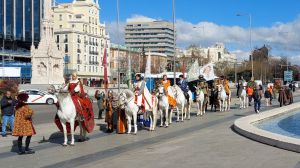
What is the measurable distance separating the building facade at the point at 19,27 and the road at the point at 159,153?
295 ft

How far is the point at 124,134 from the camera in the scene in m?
18.5

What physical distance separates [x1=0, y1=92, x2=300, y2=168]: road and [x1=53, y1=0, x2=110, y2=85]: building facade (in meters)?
119

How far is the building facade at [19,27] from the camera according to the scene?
351 feet

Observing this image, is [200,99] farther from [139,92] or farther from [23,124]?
[23,124]

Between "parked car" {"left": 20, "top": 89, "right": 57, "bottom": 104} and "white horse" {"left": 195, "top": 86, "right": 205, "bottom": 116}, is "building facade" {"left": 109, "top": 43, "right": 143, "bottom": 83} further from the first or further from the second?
"white horse" {"left": 195, "top": 86, "right": 205, "bottom": 116}

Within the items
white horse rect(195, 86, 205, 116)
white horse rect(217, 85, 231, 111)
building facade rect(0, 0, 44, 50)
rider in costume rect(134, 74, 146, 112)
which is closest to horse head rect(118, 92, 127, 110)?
rider in costume rect(134, 74, 146, 112)

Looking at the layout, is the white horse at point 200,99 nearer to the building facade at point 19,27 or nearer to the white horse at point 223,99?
the white horse at point 223,99

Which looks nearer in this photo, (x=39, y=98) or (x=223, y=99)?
(x=223, y=99)

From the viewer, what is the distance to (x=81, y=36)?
5527 inches

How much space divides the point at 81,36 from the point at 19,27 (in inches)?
1182

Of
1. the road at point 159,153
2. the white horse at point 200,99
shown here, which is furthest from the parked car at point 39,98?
the road at point 159,153

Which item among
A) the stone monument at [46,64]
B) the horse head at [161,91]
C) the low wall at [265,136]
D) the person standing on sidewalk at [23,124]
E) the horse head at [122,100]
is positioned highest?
the stone monument at [46,64]

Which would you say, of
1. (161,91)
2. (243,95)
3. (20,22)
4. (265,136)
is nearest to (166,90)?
(161,91)

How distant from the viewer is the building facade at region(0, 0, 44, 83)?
10706 cm
